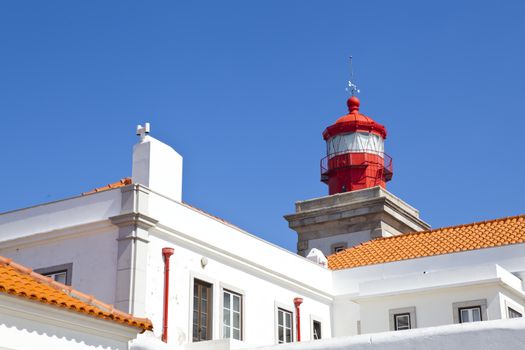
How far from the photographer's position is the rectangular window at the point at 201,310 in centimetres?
1616

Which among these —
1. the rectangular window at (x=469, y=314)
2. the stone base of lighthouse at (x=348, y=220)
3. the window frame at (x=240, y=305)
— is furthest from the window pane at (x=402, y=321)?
the stone base of lighthouse at (x=348, y=220)

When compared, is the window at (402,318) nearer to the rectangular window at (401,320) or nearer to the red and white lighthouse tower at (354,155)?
the rectangular window at (401,320)

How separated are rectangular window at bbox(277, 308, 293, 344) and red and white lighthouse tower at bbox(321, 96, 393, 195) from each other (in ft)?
43.5

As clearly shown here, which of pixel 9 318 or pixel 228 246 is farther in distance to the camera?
pixel 228 246

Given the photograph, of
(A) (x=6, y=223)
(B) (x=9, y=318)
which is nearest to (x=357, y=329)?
(A) (x=6, y=223)

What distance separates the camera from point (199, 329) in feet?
53.1

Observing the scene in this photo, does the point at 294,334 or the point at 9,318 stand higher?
the point at 294,334

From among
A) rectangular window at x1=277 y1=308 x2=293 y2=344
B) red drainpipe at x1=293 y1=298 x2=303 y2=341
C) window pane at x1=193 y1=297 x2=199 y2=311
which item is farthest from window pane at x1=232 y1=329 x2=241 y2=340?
red drainpipe at x1=293 y1=298 x2=303 y2=341

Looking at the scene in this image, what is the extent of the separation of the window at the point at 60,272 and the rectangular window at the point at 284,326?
4.95 m

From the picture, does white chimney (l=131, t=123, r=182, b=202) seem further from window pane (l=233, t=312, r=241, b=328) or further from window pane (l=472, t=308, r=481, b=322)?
window pane (l=472, t=308, r=481, b=322)

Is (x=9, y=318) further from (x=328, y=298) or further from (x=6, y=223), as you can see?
(x=328, y=298)

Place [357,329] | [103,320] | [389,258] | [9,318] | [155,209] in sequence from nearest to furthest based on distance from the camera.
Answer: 1. [9,318]
2. [103,320]
3. [155,209]
4. [357,329]
5. [389,258]

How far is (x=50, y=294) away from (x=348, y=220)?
59.2ft

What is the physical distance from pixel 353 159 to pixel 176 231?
17215 millimetres
